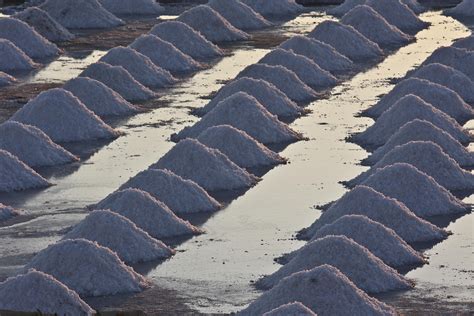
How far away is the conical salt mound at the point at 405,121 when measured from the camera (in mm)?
21500

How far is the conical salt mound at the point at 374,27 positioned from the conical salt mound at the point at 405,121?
806 centimetres

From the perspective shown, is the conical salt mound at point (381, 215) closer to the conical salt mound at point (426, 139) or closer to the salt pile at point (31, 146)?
the conical salt mound at point (426, 139)

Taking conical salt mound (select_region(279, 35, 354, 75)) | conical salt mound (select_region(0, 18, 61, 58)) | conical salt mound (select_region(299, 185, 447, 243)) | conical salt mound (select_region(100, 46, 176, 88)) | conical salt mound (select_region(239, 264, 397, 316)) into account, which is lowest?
conical salt mound (select_region(0, 18, 61, 58))

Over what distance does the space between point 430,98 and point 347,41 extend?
578 cm

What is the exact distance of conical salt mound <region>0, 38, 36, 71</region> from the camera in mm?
27391

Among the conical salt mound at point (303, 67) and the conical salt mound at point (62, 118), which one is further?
the conical salt mound at point (303, 67)

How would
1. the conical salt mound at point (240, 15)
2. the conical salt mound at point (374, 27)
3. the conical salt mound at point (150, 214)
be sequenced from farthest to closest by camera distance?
the conical salt mound at point (240, 15) < the conical salt mound at point (374, 27) < the conical salt mound at point (150, 214)

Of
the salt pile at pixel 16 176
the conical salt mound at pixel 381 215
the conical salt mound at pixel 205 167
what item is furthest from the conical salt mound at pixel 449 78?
the conical salt mound at pixel 381 215

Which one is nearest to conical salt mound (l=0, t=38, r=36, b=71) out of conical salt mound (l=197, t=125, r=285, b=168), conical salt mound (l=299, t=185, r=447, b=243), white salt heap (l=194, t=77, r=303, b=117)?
white salt heap (l=194, t=77, r=303, b=117)

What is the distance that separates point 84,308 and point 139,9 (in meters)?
21.1

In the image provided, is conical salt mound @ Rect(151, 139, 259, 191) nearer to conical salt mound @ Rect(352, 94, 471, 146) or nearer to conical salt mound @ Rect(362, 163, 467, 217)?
conical salt mound @ Rect(362, 163, 467, 217)

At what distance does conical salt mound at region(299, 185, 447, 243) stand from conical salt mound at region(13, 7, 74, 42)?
47.0ft

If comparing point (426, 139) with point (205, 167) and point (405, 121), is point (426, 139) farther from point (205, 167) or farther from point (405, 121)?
point (205, 167)

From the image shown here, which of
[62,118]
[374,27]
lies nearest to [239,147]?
[62,118]
